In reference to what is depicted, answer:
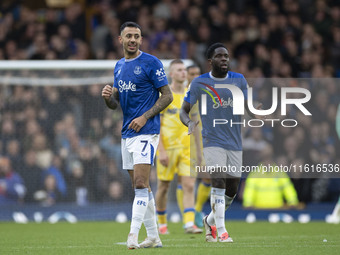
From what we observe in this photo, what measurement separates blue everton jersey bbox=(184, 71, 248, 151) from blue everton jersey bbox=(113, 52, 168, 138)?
33.6 inches

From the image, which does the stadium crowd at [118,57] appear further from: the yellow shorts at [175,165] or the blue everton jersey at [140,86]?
the blue everton jersey at [140,86]

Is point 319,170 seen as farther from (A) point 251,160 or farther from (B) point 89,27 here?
(B) point 89,27

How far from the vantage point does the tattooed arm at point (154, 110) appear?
8258 millimetres

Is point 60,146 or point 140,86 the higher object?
point 140,86

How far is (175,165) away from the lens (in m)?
11.8

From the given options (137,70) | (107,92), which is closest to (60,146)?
(107,92)

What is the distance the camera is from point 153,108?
8.34 m

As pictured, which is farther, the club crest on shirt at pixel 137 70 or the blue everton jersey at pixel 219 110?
the blue everton jersey at pixel 219 110

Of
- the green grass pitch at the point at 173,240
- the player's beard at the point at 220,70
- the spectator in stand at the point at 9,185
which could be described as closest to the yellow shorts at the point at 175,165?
the green grass pitch at the point at 173,240

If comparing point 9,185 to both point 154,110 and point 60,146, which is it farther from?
point 154,110

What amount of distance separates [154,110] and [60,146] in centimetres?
773

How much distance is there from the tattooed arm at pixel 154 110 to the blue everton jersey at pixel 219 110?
842 millimetres

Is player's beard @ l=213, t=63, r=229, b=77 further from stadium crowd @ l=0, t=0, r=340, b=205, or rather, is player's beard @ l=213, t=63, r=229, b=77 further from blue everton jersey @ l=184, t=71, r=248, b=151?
stadium crowd @ l=0, t=0, r=340, b=205

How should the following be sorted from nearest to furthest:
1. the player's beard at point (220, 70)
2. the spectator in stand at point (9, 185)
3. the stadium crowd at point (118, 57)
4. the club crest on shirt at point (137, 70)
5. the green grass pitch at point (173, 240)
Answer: the green grass pitch at point (173, 240) → the club crest on shirt at point (137, 70) → the player's beard at point (220, 70) → the spectator in stand at point (9, 185) → the stadium crowd at point (118, 57)
